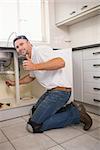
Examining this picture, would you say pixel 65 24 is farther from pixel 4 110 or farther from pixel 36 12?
pixel 4 110

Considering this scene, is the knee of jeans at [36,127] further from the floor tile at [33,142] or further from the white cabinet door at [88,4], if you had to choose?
the white cabinet door at [88,4]

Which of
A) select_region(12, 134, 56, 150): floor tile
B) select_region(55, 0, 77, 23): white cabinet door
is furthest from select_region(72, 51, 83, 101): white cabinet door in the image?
select_region(12, 134, 56, 150): floor tile

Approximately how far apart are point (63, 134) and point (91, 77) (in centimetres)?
71

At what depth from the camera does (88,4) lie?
2.06m

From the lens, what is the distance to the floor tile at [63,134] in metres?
1.28

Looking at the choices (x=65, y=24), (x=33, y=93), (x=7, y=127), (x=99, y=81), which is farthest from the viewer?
(x=65, y=24)

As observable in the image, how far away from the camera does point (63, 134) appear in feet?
4.46

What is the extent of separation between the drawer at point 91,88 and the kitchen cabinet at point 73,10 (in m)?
0.90

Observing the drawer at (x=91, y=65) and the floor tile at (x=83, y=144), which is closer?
the floor tile at (x=83, y=144)

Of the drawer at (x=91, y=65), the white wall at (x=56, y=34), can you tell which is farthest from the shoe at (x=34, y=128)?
the white wall at (x=56, y=34)

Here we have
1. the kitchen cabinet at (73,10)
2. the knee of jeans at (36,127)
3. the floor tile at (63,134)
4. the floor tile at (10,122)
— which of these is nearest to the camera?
the floor tile at (63,134)

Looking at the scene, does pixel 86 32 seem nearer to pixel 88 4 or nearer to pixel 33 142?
pixel 88 4

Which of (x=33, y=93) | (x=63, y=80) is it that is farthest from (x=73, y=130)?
(x=33, y=93)

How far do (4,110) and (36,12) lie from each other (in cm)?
163
